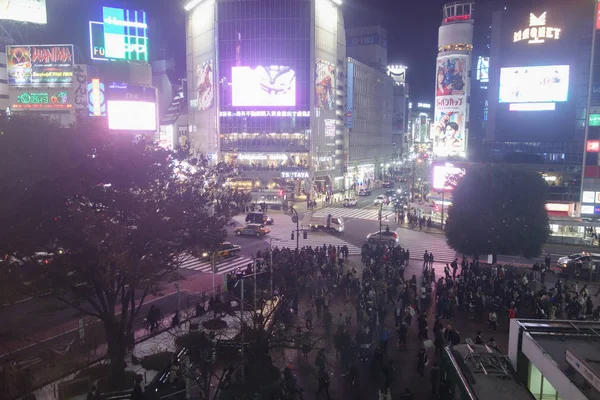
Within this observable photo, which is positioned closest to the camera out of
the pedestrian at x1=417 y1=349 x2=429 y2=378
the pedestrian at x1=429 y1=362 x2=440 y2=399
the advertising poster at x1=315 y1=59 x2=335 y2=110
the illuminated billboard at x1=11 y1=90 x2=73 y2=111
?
the pedestrian at x1=429 y1=362 x2=440 y2=399

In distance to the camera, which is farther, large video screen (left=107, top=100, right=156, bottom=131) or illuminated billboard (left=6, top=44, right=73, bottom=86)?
large video screen (left=107, top=100, right=156, bottom=131)

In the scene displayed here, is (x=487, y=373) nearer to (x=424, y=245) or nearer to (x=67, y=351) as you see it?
(x=67, y=351)

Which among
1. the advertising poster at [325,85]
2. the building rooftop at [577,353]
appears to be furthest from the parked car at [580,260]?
the advertising poster at [325,85]

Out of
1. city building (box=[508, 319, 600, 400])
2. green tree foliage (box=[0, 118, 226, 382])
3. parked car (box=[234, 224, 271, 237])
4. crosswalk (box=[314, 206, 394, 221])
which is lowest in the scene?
crosswalk (box=[314, 206, 394, 221])

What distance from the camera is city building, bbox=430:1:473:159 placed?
185 ft

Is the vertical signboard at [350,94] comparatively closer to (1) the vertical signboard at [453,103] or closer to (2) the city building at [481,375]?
(1) the vertical signboard at [453,103]

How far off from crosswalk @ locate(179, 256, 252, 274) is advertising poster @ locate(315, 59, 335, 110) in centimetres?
4076

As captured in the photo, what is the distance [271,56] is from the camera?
66.6 meters

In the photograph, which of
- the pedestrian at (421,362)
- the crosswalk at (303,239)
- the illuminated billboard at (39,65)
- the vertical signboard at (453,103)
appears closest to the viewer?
the pedestrian at (421,362)

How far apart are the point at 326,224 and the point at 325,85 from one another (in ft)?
111

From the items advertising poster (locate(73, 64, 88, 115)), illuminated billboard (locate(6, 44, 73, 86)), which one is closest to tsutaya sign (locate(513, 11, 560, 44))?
advertising poster (locate(73, 64, 88, 115))

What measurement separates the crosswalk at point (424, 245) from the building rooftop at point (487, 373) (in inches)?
807

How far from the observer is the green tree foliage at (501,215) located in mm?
28078

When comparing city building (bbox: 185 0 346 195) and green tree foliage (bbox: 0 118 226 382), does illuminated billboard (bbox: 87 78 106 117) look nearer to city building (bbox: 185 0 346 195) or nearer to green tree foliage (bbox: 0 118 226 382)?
city building (bbox: 185 0 346 195)
